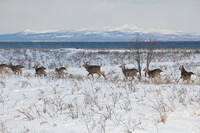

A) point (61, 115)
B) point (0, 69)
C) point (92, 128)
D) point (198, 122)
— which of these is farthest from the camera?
point (0, 69)

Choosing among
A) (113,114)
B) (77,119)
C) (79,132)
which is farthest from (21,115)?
(113,114)

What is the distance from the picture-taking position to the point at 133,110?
482cm

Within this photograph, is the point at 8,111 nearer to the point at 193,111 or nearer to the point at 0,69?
the point at 193,111

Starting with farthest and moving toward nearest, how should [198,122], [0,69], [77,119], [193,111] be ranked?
[0,69]
[77,119]
[193,111]
[198,122]

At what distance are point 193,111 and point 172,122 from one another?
2.31 feet

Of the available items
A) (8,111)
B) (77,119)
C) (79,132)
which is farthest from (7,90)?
(79,132)

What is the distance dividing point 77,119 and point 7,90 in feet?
16.0

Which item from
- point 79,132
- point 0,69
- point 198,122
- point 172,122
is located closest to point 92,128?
point 79,132

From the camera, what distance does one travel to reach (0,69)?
1466 centimetres

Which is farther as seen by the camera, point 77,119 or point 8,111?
point 8,111

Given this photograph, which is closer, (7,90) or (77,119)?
(77,119)

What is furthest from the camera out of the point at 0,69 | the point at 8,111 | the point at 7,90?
the point at 0,69

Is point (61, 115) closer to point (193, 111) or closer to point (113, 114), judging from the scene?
point (113, 114)

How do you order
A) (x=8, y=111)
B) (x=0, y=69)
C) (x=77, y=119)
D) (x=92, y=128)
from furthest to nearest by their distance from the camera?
(x=0, y=69), (x=8, y=111), (x=77, y=119), (x=92, y=128)
